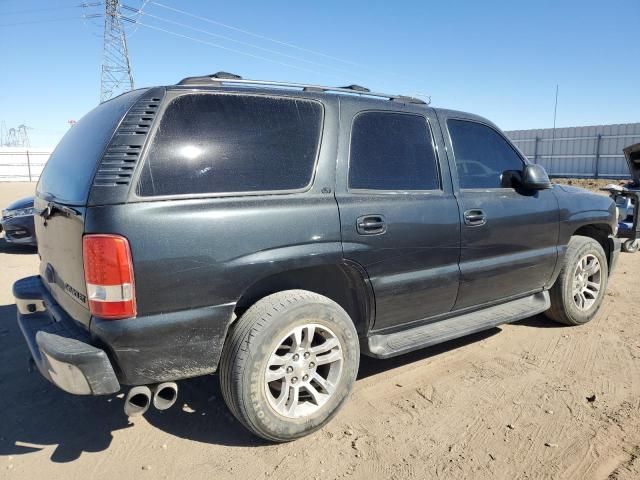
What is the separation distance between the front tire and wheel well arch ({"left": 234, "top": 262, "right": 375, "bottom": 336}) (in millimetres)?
102

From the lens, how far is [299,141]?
9.12 ft

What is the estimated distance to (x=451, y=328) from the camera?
341 cm

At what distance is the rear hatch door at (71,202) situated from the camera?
7.69ft

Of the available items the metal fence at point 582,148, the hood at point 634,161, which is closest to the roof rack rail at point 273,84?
the hood at point 634,161

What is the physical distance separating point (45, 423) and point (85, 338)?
39.0 inches

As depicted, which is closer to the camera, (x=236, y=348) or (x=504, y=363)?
(x=236, y=348)

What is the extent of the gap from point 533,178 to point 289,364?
2.39 metres

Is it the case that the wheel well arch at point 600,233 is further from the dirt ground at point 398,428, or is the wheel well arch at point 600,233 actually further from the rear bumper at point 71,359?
the rear bumper at point 71,359

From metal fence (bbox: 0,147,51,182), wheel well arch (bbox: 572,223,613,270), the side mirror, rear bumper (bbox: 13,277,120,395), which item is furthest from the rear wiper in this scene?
metal fence (bbox: 0,147,51,182)

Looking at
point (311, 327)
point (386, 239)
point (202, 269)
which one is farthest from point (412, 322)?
point (202, 269)

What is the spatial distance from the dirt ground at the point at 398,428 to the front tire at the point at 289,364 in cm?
17

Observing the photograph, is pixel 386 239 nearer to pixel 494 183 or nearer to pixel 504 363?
pixel 494 183

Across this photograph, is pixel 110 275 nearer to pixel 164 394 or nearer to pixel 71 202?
pixel 71 202

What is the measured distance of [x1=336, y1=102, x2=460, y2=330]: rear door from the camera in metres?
2.88
